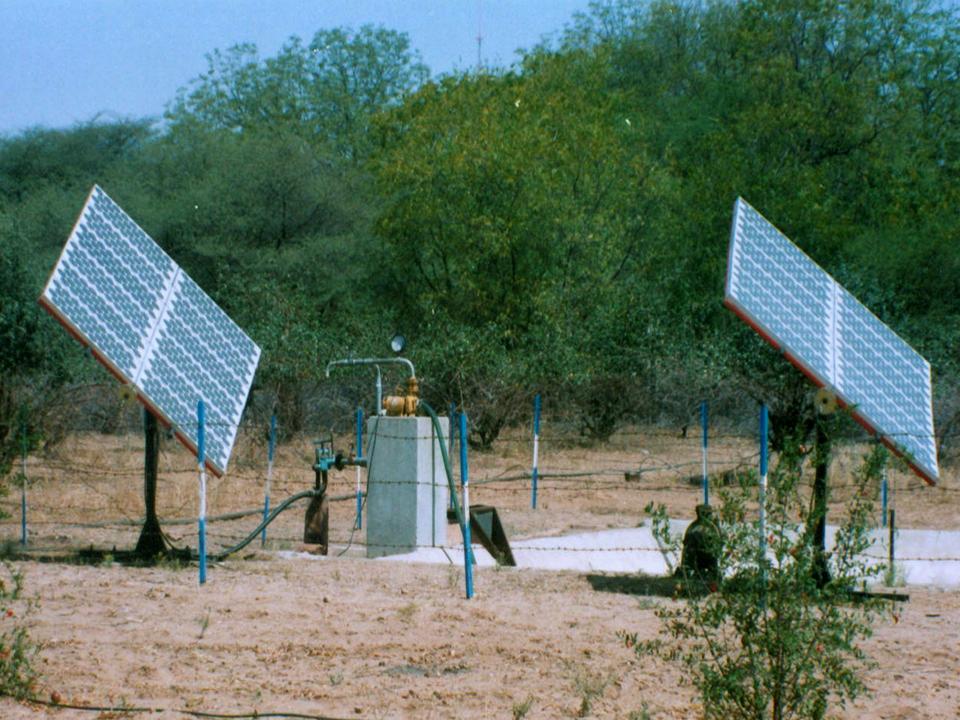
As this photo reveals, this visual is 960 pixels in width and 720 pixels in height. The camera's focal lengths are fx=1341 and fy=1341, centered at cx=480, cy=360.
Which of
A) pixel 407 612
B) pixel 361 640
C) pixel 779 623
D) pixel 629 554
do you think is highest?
pixel 629 554

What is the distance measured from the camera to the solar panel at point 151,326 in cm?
1020

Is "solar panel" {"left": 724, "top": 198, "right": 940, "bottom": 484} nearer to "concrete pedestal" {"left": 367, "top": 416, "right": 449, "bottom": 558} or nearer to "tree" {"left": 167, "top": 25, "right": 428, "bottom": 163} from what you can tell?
"concrete pedestal" {"left": 367, "top": 416, "right": 449, "bottom": 558}

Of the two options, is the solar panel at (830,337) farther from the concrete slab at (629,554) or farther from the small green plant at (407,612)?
the small green plant at (407,612)

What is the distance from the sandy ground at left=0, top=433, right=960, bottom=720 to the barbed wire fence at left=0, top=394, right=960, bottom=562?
0.19 metres

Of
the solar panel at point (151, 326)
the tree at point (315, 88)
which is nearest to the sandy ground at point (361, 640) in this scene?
the solar panel at point (151, 326)

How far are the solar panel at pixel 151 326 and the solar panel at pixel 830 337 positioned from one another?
14.1ft

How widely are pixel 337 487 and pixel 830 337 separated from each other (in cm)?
872

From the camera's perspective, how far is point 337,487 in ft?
56.7

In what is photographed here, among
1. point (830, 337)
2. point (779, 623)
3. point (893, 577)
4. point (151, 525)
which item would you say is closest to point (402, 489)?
point (151, 525)

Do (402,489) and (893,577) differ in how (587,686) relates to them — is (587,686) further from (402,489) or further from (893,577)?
(402,489)

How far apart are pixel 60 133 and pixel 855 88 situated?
25092mm

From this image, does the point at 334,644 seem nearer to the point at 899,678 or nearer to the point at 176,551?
the point at 899,678

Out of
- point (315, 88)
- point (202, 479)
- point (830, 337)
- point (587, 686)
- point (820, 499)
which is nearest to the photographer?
point (820, 499)

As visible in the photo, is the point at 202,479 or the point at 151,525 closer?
the point at 202,479
